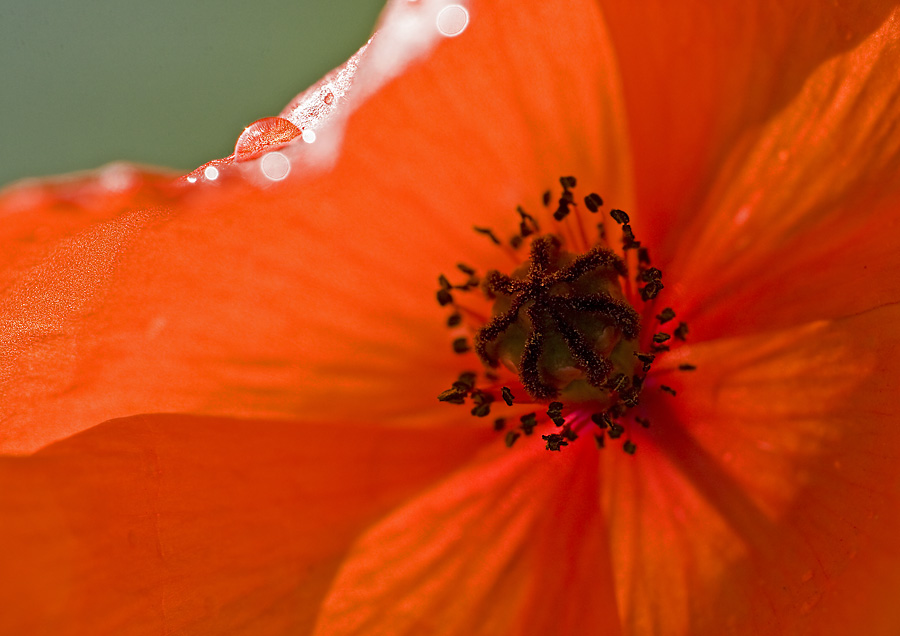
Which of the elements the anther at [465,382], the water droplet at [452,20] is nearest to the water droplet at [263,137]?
the water droplet at [452,20]

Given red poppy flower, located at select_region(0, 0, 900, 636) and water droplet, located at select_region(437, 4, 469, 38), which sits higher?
water droplet, located at select_region(437, 4, 469, 38)

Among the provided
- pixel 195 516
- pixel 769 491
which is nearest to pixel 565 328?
pixel 769 491

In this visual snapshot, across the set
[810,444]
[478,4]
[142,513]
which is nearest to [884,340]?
[810,444]

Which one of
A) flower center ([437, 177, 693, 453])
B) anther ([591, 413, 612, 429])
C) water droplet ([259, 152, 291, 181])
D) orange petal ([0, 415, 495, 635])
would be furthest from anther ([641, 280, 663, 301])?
water droplet ([259, 152, 291, 181])

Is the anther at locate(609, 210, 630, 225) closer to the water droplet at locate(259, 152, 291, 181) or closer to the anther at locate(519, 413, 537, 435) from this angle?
the anther at locate(519, 413, 537, 435)

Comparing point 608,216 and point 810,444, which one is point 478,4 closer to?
point 608,216

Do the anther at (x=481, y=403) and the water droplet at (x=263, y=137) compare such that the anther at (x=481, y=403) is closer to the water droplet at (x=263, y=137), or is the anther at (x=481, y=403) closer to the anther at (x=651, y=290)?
the anther at (x=651, y=290)

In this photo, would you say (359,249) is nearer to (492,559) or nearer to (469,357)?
(469,357)
